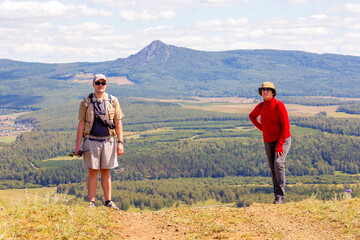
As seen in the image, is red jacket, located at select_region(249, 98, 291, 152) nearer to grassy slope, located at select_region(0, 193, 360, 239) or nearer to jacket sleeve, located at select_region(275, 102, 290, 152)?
jacket sleeve, located at select_region(275, 102, 290, 152)

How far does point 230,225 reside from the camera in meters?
16.8

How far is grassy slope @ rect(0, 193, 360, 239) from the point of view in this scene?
611 inches

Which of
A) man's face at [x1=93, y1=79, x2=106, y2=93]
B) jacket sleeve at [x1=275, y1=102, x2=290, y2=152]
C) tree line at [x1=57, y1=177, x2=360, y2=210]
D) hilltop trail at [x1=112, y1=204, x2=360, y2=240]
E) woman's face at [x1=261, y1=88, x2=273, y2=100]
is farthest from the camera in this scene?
tree line at [x1=57, y1=177, x2=360, y2=210]

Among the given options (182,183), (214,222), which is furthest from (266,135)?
(182,183)

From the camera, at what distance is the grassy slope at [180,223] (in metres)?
15.5

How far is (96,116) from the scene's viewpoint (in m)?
19.0

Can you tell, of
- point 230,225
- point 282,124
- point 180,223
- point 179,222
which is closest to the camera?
point 230,225

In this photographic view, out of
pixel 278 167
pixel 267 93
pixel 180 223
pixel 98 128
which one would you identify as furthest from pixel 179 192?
pixel 180 223

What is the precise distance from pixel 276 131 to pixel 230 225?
18.7 feet

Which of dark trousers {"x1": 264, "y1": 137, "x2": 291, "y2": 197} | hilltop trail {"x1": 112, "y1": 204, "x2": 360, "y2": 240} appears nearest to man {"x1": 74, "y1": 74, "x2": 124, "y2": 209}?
hilltop trail {"x1": 112, "y1": 204, "x2": 360, "y2": 240}

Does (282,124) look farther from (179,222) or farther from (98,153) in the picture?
(98,153)

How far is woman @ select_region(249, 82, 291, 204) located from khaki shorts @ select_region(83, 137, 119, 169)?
235 inches

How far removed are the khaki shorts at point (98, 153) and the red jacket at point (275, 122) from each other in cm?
593

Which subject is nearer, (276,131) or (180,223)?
(180,223)
